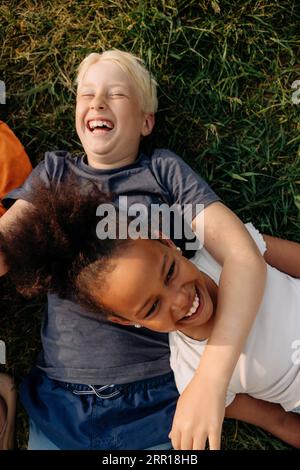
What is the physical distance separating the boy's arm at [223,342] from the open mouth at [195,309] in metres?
0.12

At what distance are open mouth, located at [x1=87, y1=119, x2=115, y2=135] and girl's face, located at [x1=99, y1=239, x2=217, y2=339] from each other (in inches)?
21.0

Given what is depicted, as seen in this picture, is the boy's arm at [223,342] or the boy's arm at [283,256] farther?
the boy's arm at [283,256]

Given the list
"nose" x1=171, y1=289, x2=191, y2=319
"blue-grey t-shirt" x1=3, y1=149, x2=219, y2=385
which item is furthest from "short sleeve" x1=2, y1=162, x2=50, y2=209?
"nose" x1=171, y1=289, x2=191, y2=319

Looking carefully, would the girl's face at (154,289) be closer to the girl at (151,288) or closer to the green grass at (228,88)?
the girl at (151,288)

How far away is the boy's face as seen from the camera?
1895 millimetres

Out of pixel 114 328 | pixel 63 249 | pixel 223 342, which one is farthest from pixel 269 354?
pixel 63 249

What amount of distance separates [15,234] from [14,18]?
3.58 feet

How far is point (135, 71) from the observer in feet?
6.45

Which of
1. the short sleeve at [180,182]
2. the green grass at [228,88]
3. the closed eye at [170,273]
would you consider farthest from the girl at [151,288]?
the green grass at [228,88]

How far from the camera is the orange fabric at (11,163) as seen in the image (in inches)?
78.9

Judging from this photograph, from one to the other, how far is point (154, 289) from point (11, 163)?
856 mm

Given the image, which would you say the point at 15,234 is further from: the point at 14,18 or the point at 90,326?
the point at 14,18

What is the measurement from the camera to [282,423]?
6.46 feet

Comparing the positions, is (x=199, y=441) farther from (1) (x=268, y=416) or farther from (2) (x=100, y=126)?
(2) (x=100, y=126)
